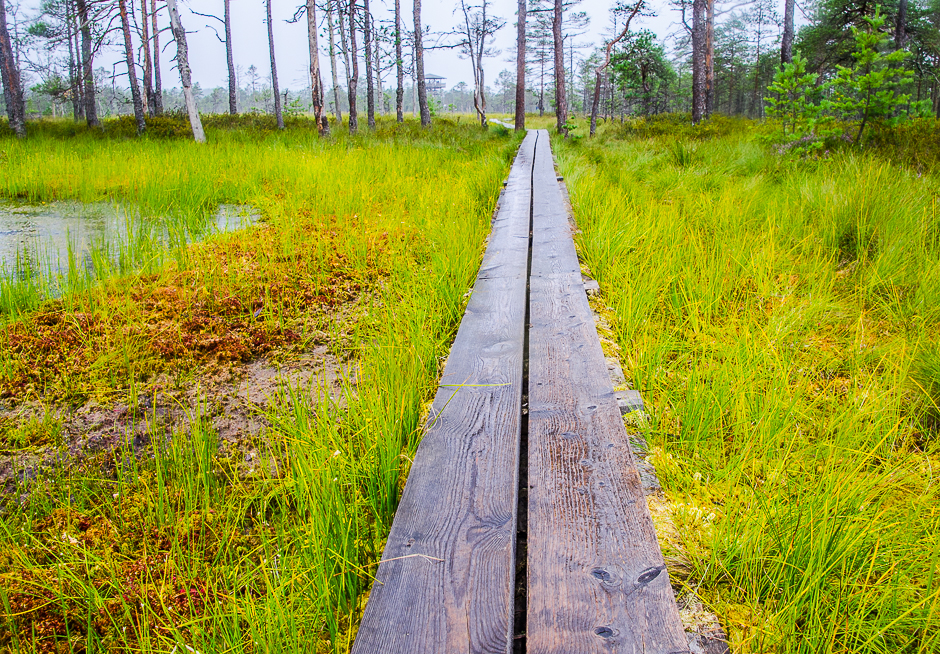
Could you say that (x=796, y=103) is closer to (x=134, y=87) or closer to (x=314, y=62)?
(x=314, y=62)

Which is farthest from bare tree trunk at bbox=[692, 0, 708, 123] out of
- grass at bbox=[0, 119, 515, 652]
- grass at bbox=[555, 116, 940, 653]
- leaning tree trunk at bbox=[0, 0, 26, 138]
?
leaning tree trunk at bbox=[0, 0, 26, 138]

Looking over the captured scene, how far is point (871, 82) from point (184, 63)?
12.5 metres

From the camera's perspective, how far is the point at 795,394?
172 cm

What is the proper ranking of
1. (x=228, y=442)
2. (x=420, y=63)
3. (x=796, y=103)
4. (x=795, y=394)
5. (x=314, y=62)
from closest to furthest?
(x=795, y=394), (x=228, y=442), (x=796, y=103), (x=314, y=62), (x=420, y=63)

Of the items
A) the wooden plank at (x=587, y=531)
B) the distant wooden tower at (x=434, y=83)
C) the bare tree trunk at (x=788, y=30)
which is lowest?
the wooden plank at (x=587, y=531)

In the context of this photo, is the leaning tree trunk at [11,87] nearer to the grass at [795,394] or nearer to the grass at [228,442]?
the grass at [228,442]

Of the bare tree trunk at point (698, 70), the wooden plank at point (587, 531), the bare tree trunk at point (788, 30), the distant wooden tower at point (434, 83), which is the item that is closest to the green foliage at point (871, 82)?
the wooden plank at point (587, 531)

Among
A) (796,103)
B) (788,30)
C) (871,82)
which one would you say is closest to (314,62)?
(796,103)

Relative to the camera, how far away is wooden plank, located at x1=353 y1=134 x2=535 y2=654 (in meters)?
1.00

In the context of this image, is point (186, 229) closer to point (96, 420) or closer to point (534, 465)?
point (96, 420)

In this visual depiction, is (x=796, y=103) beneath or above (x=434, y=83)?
beneath

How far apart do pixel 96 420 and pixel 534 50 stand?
6910 centimetres

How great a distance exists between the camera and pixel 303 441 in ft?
5.37

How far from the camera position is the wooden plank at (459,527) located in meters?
1.00
